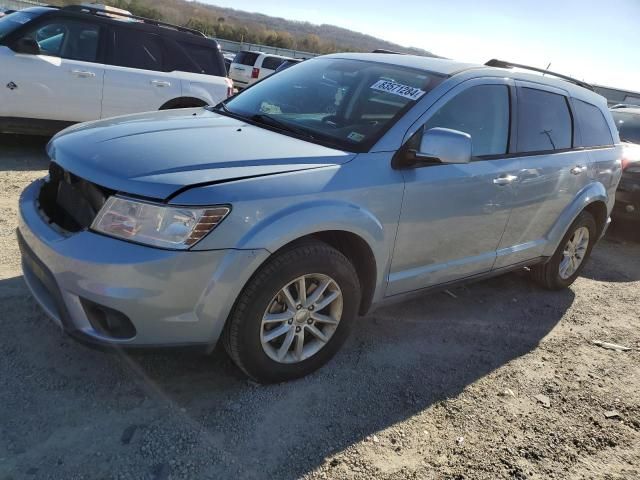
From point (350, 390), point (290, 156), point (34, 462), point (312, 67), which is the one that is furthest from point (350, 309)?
point (312, 67)

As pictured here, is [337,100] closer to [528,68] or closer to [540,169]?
[540,169]

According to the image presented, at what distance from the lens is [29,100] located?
251 inches

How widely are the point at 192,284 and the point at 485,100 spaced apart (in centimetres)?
235

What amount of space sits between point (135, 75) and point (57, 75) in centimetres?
93

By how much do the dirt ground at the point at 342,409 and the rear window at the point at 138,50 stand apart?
3.76 m

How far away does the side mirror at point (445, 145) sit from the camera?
2.97 meters

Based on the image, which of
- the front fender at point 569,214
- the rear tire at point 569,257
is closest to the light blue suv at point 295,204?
the front fender at point 569,214

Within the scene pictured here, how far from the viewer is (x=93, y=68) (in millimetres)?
6742

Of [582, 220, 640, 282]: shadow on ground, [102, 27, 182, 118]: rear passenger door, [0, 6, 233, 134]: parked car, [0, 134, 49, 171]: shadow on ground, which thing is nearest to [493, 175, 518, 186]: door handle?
[582, 220, 640, 282]: shadow on ground

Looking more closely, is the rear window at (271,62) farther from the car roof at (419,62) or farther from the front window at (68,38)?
the car roof at (419,62)

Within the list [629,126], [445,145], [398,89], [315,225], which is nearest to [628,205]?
[629,126]

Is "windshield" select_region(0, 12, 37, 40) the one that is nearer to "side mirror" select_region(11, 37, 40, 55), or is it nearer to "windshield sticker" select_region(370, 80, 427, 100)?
"side mirror" select_region(11, 37, 40, 55)

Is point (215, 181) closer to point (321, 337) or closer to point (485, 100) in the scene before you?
point (321, 337)

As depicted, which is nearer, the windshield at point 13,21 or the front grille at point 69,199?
the front grille at point 69,199
